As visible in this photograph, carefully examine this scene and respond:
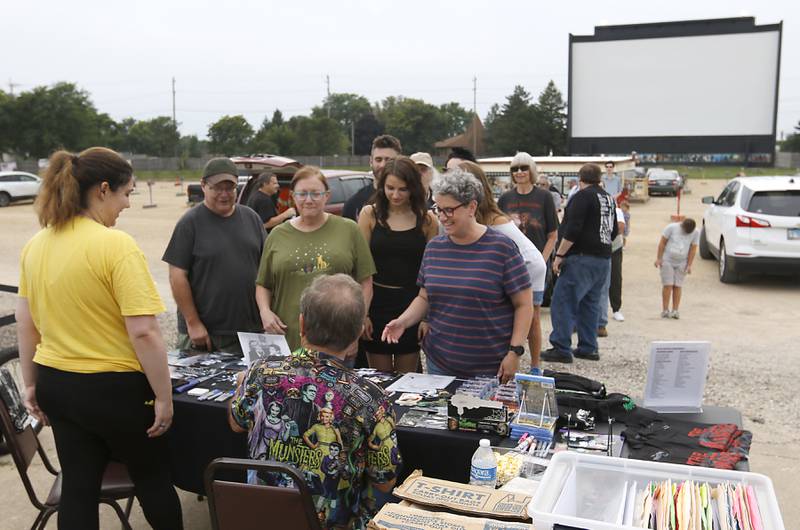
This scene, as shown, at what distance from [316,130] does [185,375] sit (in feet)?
191

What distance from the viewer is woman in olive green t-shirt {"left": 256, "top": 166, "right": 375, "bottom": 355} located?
3.36 metres

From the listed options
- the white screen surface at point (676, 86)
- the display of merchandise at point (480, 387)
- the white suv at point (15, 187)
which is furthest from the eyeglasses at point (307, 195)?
the white screen surface at point (676, 86)

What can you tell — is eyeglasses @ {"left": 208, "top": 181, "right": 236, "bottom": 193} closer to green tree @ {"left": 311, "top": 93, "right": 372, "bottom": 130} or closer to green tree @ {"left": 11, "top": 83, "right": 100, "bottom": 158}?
green tree @ {"left": 11, "top": 83, "right": 100, "bottom": 158}

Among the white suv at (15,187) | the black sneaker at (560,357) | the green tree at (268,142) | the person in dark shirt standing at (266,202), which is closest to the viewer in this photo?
the black sneaker at (560,357)

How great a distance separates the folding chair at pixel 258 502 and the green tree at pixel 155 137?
6604 centimetres

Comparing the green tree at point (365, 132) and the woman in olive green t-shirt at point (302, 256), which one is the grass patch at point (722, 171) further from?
the green tree at point (365, 132)

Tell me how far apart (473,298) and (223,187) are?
1.41m

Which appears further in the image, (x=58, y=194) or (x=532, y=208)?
(x=532, y=208)

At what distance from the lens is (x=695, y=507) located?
163cm

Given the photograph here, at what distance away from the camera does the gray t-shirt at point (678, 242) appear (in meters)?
6.88

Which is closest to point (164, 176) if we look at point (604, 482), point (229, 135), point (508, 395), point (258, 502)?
point (229, 135)

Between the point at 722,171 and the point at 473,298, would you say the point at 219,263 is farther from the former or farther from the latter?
the point at 722,171

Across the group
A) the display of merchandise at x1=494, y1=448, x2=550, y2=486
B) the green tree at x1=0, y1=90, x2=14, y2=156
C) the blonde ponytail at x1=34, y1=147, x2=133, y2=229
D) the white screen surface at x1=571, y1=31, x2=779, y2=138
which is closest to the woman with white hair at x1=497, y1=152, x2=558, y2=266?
the display of merchandise at x1=494, y1=448, x2=550, y2=486

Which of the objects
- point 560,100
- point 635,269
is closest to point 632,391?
point 635,269
